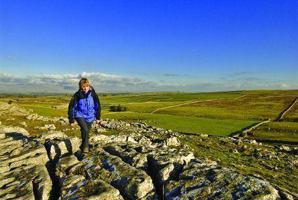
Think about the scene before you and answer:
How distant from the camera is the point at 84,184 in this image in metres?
15.7

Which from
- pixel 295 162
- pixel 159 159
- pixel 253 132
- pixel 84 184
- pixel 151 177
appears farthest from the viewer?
pixel 253 132

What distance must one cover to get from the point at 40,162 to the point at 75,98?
3.92 meters

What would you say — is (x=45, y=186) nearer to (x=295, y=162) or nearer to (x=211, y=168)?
(x=211, y=168)

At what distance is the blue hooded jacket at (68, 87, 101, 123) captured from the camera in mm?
20766

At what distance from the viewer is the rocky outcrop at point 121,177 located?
558 inches

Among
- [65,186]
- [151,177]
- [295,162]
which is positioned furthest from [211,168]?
[295,162]

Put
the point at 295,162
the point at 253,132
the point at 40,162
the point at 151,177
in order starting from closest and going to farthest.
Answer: the point at 151,177 < the point at 40,162 < the point at 295,162 < the point at 253,132

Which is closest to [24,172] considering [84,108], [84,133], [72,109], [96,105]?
[84,133]

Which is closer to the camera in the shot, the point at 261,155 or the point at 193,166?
the point at 193,166

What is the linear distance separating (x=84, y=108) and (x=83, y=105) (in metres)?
0.19

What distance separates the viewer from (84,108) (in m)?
21.0

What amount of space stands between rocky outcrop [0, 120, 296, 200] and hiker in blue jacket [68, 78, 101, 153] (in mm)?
1335

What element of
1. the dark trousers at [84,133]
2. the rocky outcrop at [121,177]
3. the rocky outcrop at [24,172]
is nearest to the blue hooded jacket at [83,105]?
the dark trousers at [84,133]

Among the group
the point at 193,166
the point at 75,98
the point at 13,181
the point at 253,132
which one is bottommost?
the point at 253,132
